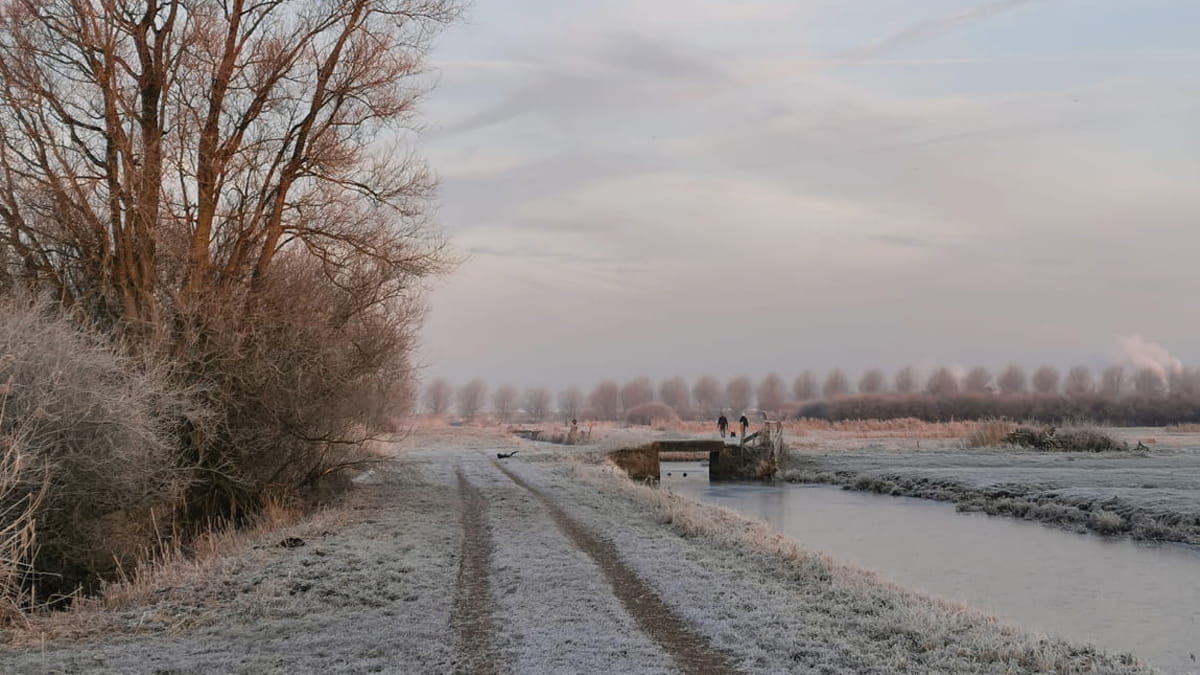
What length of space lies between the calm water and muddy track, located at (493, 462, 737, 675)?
4.57 meters

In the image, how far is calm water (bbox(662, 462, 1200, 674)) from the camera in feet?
43.2

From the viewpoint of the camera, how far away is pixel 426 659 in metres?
8.54

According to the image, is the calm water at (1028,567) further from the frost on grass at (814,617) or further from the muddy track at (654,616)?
the muddy track at (654,616)

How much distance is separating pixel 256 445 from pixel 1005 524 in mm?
20123

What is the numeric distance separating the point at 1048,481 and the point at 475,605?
27.6 metres

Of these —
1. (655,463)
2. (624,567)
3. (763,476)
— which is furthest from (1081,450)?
(624,567)

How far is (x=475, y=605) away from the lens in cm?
1091

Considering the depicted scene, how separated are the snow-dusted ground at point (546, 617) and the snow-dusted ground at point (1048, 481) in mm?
14061

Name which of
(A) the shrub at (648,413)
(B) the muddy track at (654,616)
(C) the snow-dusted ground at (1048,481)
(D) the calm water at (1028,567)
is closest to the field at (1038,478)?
(C) the snow-dusted ground at (1048,481)

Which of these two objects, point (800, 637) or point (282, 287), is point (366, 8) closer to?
point (282, 287)

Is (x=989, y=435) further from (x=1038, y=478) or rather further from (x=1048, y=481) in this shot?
(x=1048, y=481)

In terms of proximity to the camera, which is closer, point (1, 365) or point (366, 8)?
point (1, 365)

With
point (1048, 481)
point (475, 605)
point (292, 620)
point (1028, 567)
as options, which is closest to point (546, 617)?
point (475, 605)

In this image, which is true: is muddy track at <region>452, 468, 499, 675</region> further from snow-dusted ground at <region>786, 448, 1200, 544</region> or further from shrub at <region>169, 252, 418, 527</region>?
snow-dusted ground at <region>786, 448, 1200, 544</region>
